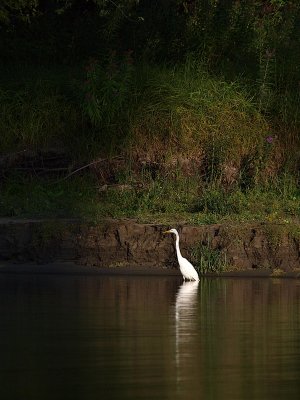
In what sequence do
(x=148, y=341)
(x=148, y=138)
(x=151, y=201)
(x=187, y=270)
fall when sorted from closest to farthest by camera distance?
(x=148, y=341), (x=187, y=270), (x=151, y=201), (x=148, y=138)

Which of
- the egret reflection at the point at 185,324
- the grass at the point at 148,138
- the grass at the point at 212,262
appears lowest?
the grass at the point at 212,262

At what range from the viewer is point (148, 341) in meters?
12.3

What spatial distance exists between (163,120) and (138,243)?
12.6 ft

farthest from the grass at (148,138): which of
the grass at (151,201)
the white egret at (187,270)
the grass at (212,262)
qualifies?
the white egret at (187,270)

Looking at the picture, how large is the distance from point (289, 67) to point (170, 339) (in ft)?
43.7

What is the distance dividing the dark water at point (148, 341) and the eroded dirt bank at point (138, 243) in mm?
1881

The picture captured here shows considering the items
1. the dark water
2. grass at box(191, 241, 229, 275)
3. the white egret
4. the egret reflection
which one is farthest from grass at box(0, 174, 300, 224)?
the dark water

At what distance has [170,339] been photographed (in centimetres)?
1245

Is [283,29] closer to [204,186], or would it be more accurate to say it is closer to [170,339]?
[204,186]

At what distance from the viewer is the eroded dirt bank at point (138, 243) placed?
798 inches

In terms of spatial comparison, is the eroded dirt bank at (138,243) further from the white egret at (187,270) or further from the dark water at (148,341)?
the dark water at (148,341)

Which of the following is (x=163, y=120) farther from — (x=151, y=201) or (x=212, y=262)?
(x=212, y=262)

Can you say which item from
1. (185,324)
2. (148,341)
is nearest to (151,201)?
(185,324)

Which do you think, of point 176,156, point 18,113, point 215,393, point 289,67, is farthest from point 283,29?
point 215,393
